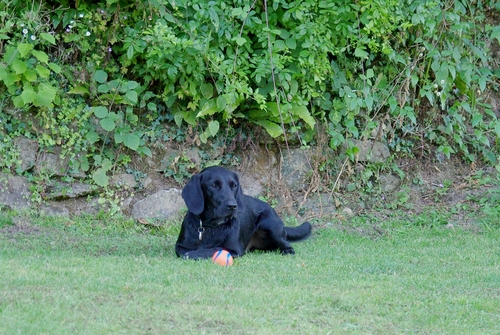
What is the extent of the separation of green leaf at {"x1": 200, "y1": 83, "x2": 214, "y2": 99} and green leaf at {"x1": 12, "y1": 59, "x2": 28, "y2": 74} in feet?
6.68

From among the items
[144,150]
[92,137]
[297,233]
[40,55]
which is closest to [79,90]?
[92,137]

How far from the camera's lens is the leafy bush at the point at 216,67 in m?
9.15

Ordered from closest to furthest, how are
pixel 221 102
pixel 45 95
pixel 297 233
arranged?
pixel 297 233
pixel 45 95
pixel 221 102

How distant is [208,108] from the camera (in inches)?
377

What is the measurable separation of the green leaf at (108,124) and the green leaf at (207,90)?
1.14 meters

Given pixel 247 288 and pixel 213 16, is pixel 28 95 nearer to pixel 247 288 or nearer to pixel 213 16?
pixel 213 16

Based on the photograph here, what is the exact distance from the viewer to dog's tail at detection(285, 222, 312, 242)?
824 cm

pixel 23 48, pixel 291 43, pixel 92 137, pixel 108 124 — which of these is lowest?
pixel 92 137

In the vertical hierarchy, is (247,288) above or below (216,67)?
above

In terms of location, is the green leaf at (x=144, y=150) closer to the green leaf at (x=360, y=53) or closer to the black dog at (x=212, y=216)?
the black dog at (x=212, y=216)

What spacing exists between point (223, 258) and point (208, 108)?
125 inches

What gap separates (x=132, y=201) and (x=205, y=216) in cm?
249

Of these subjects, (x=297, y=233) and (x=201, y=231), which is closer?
(x=201, y=231)

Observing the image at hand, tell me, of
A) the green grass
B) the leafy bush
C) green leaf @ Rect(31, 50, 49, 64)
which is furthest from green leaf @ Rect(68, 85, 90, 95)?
the green grass
